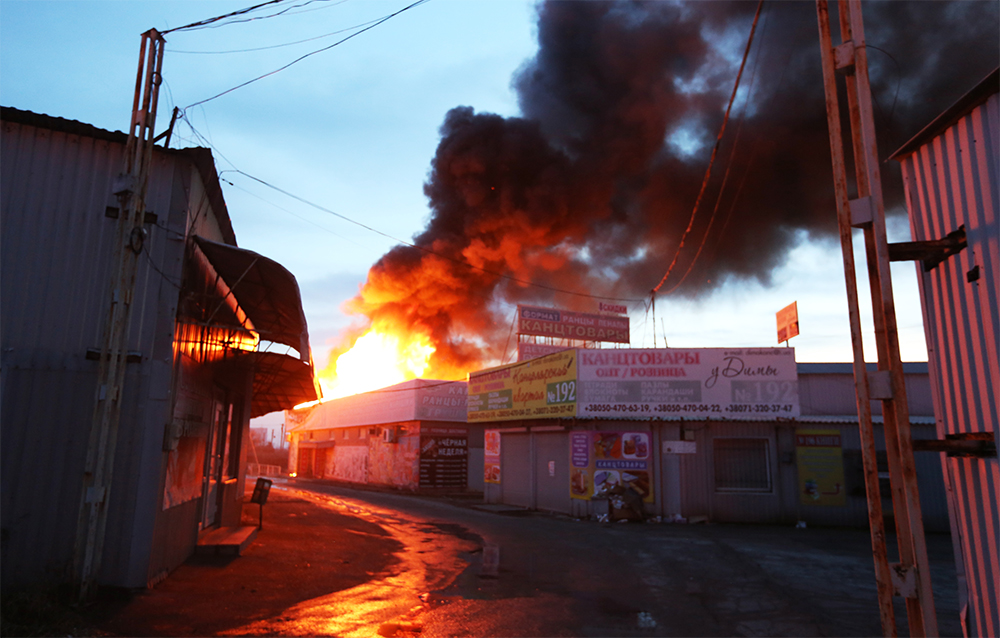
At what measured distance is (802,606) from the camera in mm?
8438

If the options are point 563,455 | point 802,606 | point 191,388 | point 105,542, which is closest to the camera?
point 105,542

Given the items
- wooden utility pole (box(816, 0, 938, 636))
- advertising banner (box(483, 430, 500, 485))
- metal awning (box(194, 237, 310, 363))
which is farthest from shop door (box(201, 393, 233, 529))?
advertising banner (box(483, 430, 500, 485))

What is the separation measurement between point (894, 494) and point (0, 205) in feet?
30.6

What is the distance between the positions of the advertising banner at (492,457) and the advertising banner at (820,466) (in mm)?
11227

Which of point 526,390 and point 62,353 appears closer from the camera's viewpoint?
point 62,353

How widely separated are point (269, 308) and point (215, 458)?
3385 mm

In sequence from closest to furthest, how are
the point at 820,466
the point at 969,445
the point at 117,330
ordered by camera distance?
the point at 969,445
the point at 117,330
the point at 820,466

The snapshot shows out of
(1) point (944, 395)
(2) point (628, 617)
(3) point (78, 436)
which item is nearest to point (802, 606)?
(2) point (628, 617)

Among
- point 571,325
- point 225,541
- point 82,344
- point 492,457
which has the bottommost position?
point 225,541

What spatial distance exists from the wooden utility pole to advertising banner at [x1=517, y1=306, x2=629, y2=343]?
25.0m

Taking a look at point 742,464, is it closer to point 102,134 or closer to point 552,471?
point 552,471

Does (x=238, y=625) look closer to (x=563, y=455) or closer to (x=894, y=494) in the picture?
(x=894, y=494)

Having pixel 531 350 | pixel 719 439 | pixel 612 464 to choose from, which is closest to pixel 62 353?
pixel 612 464

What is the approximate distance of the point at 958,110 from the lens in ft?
13.0
